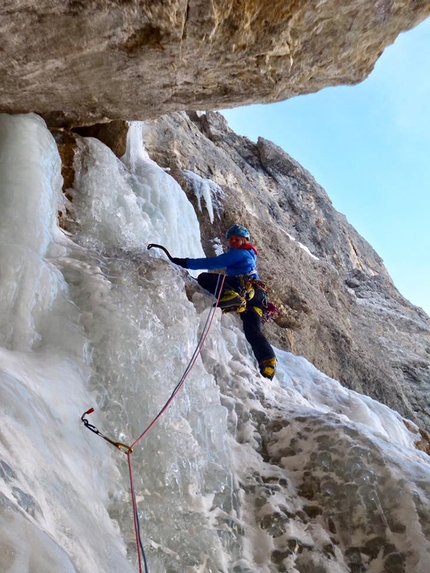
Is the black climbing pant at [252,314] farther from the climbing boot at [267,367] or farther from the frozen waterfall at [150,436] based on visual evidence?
the frozen waterfall at [150,436]

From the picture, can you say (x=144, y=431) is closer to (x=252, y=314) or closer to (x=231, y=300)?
(x=231, y=300)

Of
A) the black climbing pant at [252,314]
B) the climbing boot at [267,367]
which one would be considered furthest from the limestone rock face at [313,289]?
the climbing boot at [267,367]

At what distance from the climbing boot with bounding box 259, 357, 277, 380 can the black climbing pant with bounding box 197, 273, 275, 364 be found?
0.04 metres

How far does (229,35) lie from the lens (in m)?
3.56

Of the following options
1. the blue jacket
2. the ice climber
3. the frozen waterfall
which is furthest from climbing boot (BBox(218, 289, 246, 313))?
the frozen waterfall

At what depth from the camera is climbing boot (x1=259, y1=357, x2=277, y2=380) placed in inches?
202

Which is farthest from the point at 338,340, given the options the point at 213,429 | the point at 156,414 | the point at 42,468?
the point at 42,468

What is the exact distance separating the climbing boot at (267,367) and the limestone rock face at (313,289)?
1.80 metres

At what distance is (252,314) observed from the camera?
5.58 metres

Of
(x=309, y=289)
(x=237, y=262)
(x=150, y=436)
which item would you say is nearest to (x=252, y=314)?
(x=237, y=262)

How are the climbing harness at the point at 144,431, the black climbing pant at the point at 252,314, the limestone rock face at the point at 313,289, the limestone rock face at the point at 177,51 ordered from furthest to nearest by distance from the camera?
the limestone rock face at the point at 313,289 → the black climbing pant at the point at 252,314 → the limestone rock face at the point at 177,51 → the climbing harness at the point at 144,431

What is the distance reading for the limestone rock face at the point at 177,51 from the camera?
10.4 feet

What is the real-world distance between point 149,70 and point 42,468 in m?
3.07

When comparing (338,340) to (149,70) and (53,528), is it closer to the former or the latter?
(149,70)
